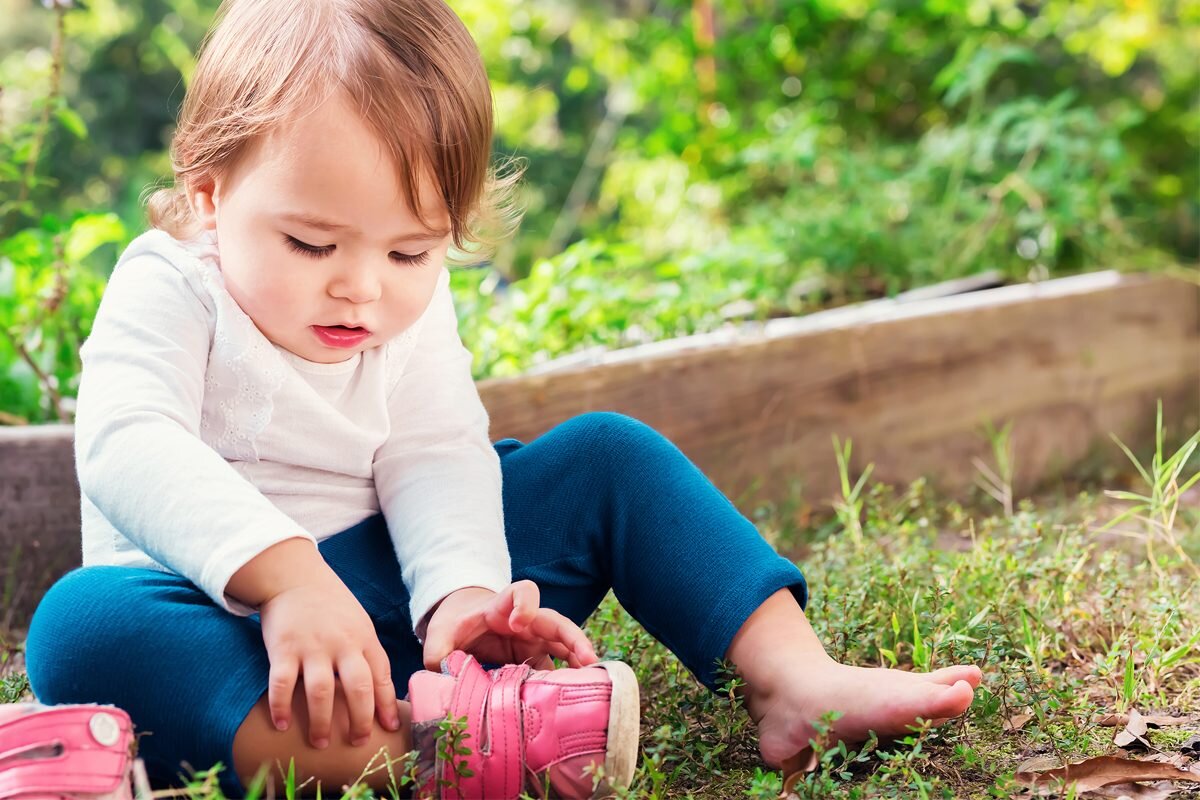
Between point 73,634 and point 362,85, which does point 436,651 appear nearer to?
point 73,634

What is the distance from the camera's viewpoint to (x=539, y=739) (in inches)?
54.8

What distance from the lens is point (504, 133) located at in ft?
24.6

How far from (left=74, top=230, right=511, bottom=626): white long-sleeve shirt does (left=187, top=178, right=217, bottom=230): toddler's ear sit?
4cm

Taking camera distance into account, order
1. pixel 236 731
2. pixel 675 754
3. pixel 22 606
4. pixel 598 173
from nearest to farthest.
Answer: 1. pixel 236 731
2. pixel 675 754
3. pixel 22 606
4. pixel 598 173

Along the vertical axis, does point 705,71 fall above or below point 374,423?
above

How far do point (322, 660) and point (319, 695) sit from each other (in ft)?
0.12

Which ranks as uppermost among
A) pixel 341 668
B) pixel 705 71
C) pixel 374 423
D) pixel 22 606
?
pixel 705 71

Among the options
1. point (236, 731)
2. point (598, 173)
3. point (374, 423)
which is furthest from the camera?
point (598, 173)

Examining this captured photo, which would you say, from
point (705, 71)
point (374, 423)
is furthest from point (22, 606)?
point (705, 71)

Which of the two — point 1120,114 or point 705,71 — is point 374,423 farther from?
point 1120,114

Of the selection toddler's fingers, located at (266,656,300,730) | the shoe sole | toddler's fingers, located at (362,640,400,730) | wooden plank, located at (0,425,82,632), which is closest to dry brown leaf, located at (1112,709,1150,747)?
Answer: the shoe sole

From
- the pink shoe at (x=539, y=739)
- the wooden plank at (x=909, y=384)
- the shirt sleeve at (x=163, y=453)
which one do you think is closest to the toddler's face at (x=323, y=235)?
the shirt sleeve at (x=163, y=453)

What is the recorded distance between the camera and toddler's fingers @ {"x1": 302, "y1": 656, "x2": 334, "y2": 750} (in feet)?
4.41

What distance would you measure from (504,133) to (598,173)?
68 centimetres
